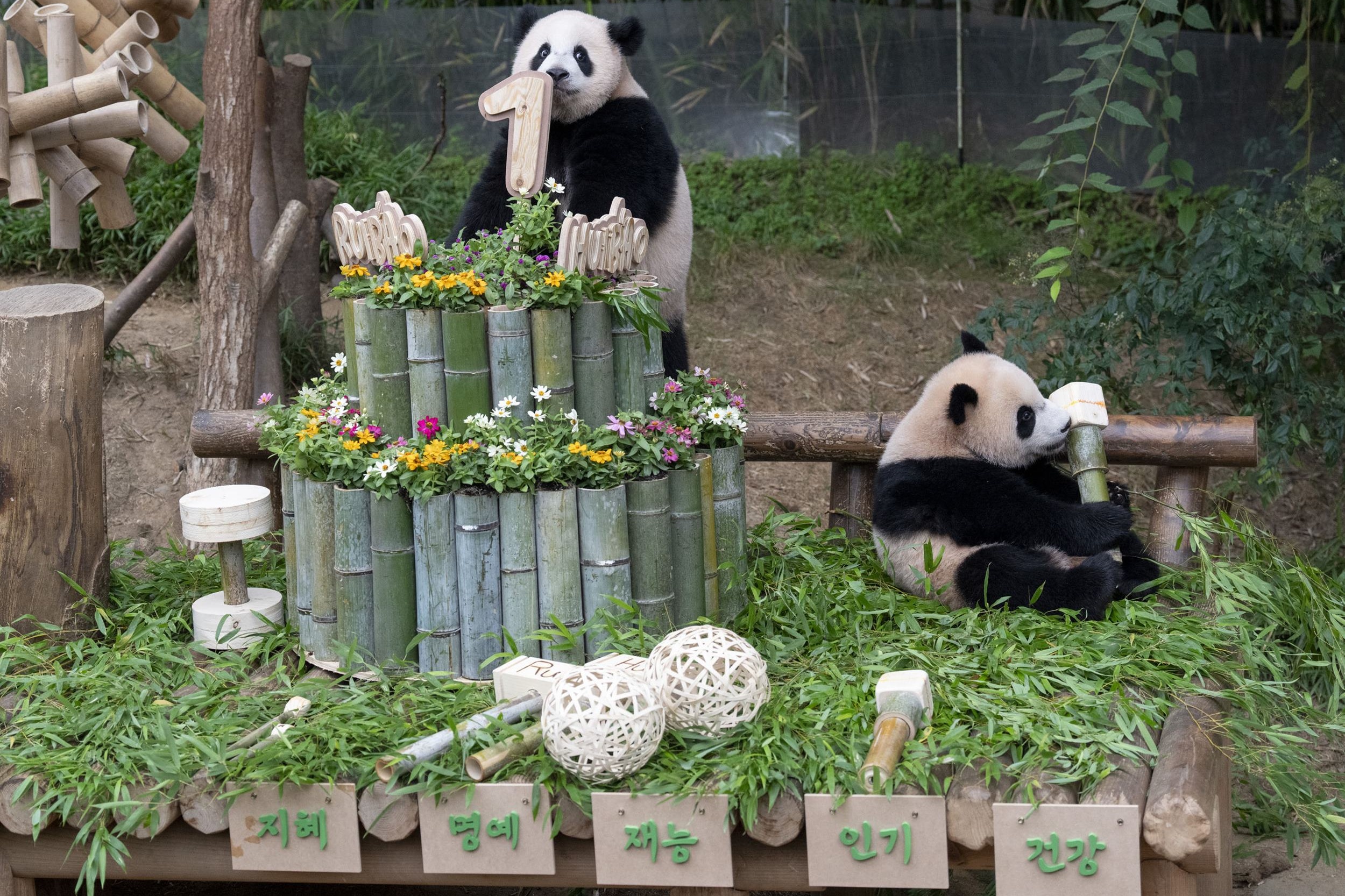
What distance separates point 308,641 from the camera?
10.1 feet

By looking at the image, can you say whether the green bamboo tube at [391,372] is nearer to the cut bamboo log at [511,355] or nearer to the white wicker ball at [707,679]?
the cut bamboo log at [511,355]

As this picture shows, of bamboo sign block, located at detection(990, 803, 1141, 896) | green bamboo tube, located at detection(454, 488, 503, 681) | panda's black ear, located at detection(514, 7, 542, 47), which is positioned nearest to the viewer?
bamboo sign block, located at detection(990, 803, 1141, 896)

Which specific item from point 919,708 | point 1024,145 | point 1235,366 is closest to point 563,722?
point 919,708

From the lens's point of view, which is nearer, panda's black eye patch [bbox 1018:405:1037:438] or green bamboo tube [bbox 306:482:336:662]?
green bamboo tube [bbox 306:482:336:662]

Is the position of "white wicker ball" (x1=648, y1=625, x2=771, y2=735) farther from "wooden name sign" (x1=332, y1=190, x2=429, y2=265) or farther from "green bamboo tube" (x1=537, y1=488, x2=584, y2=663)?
"wooden name sign" (x1=332, y1=190, x2=429, y2=265)

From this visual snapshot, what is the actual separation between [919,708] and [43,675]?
200cm

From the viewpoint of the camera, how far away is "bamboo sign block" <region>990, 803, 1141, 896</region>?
2.33 meters

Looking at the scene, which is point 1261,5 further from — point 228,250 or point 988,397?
point 228,250

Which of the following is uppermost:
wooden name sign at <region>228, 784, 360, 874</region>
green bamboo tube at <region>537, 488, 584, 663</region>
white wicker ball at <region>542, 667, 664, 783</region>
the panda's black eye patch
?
the panda's black eye patch

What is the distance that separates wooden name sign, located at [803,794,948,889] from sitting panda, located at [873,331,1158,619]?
91 centimetres

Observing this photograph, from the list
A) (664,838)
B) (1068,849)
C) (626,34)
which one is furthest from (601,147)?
(1068,849)

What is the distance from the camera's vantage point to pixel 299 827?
2.52 metres

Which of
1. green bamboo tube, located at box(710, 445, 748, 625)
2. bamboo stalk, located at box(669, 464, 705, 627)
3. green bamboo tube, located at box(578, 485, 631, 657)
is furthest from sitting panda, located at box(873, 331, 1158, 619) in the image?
green bamboo tube, located at box(578, 485, 631, 657)

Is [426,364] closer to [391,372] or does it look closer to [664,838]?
[391,372]
